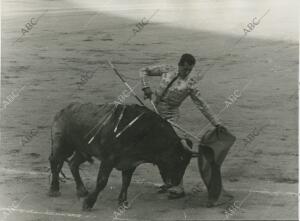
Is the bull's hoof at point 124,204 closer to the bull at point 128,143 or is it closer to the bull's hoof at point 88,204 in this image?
the bull at point 128,143

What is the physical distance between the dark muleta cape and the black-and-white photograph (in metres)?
0.01

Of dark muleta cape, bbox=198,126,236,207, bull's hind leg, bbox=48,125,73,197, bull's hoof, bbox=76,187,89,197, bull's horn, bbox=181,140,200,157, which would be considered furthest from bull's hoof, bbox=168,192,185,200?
bull's hind leg, bbox=48,125,73,197

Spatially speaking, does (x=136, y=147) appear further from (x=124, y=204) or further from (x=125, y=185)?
(x=124, y=204)

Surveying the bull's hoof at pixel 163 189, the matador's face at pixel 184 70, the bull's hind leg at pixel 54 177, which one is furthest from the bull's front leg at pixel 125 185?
the matador's face at pixel 184 70

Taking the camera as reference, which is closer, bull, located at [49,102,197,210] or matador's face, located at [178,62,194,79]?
bull, located at [49,102,197,210]

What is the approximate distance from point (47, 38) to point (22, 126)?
7.14 m

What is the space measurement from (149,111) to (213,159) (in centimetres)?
89

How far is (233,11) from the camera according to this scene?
21.7 metres

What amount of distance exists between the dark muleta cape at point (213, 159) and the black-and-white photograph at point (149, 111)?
0.04ft

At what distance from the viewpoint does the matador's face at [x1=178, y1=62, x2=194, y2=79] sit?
27.9ft

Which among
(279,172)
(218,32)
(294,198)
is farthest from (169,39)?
(294,198)

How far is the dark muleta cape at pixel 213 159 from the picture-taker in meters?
8.38

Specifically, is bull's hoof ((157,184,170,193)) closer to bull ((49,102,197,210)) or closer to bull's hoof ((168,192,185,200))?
bull's hoof ((168,192,185,200))

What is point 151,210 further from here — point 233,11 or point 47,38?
point 233,11
